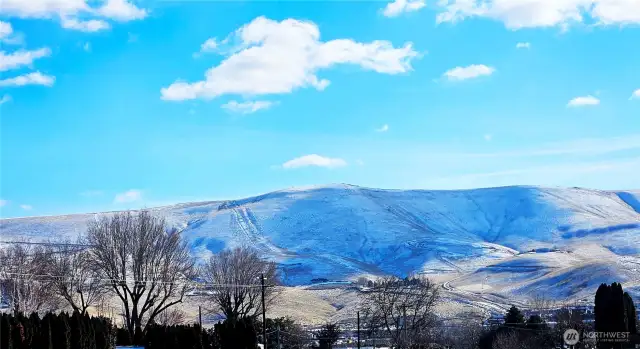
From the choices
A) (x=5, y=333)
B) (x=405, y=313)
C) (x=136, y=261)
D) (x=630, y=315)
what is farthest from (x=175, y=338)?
(x=630, y=315)

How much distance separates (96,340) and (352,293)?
434 feet

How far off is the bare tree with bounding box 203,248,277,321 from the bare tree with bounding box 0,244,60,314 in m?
17.4

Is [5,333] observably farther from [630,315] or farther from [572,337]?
[630,315]

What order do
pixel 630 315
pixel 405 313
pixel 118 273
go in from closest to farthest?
pixel 630 315
pixel 118 273
pixel 405 313

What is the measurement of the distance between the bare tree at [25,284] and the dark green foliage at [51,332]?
1022 inches

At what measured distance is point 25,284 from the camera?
7675 cm

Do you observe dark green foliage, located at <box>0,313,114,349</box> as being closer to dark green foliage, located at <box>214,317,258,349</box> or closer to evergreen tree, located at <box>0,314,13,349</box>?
evergreen tree, located at <box>0,314,13,349</box>

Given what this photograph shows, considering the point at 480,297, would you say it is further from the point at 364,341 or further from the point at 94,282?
the point at 94,282

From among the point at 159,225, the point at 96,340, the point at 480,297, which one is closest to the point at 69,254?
the point at 159,225

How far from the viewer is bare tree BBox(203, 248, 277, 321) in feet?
274

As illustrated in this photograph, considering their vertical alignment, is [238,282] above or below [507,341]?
above

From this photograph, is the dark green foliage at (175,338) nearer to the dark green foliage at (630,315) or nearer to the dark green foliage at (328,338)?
the dark green foliage at (328,338)

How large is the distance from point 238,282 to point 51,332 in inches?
1864

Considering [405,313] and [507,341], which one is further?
[405,313]
